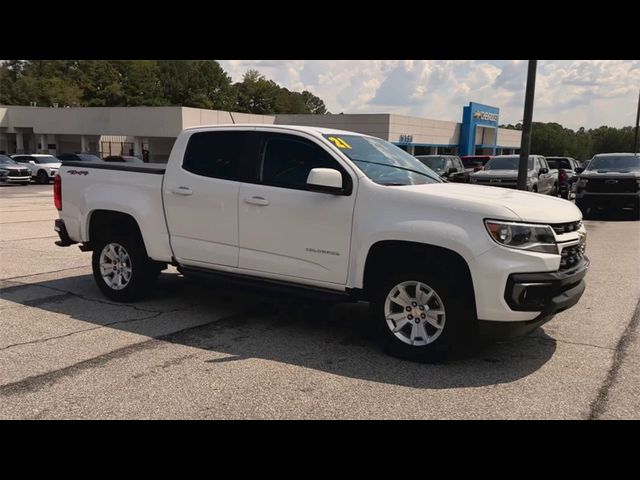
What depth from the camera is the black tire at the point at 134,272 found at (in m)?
6.49

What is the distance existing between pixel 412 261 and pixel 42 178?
31.2m

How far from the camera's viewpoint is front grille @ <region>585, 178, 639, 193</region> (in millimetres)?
16031

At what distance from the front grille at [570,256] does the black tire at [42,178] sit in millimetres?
31466

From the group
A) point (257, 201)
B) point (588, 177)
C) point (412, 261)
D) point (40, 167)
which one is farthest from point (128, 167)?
point (40, 167)

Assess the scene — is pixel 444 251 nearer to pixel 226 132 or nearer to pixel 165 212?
Answer: pixel 226 132

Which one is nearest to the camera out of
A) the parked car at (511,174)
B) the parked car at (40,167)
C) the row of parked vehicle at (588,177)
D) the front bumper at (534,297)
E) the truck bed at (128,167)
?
the front bumper at (534,297)

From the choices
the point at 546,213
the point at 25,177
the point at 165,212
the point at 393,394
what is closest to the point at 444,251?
the point at 546,213

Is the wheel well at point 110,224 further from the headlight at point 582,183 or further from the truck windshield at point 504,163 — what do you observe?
the headlight at point 582,183

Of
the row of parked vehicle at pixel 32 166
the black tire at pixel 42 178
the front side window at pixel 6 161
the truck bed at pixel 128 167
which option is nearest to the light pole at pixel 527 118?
the truck bed at pixel 128 167

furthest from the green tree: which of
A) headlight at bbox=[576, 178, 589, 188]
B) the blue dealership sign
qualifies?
headlight at bbox=[576, 178, 589, 188]

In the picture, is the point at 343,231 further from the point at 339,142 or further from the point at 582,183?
the point at 582,183

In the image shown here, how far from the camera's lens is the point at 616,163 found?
17.4 metres

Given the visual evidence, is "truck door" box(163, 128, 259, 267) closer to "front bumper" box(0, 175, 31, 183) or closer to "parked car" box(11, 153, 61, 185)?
"front bumper" box(0, 175, 31, 183)

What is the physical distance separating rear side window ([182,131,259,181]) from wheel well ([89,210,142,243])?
1.00 m
